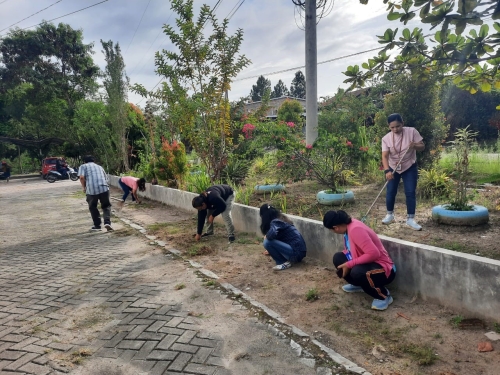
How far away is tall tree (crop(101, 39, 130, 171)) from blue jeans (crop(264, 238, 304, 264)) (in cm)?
1553

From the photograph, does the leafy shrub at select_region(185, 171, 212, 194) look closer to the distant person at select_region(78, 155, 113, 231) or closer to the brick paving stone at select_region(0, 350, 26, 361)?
the distant person at select_region(78, 155, 113, 231)

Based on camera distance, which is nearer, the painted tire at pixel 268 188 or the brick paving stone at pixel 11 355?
the brick paving stone at pixel 11 355

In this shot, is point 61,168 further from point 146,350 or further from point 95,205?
point 146,350

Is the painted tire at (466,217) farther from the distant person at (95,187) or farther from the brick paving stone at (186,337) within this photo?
the distant person at (95,187)

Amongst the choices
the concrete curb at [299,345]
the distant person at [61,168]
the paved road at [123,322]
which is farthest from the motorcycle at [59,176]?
the concrete curb at [299,345]

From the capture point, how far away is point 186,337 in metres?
3.37

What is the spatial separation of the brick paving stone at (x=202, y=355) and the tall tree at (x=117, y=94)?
17.1 meters

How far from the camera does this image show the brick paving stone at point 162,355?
3047mm

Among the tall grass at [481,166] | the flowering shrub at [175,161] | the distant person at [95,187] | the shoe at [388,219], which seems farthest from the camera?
the flowering shrub at [175,161]

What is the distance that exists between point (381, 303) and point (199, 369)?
1866mm

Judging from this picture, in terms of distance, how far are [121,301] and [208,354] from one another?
165 cm

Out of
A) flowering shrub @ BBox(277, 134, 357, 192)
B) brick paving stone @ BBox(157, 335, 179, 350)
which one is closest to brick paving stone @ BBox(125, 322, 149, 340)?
brick paving stone @ BBox(157, 335, 179, 350)

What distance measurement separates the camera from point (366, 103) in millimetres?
10148

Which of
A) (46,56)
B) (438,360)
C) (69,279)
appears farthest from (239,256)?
(46,56)
